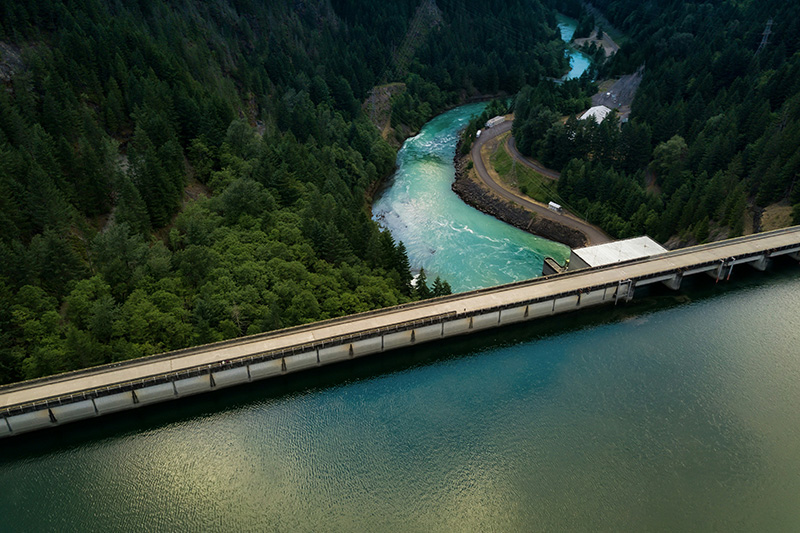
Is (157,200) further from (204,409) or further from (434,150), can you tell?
(434,150)

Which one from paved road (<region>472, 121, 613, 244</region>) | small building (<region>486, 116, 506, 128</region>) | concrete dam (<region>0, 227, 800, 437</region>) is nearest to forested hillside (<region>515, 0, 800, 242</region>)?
paved road (<region>472, 121, 613, 244</region>)

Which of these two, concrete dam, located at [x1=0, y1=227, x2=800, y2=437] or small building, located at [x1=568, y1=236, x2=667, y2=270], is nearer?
concrete dam, located at [x1=0, y1=227, x2=800, y2=437]

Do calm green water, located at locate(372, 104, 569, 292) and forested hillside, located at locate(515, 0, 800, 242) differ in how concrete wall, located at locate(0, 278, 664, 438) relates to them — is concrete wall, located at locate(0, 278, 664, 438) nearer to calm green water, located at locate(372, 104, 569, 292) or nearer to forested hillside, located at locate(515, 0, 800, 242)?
calm green water, located at locate(372, 104, 569, 292)

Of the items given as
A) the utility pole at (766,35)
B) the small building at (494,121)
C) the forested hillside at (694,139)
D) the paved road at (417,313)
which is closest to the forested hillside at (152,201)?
the paved road at (417,313)

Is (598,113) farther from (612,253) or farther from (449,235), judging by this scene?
(612,253)

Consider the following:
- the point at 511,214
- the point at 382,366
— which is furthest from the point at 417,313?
the point at 511,214

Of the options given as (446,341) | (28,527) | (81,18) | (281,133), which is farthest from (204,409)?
(81,18)
